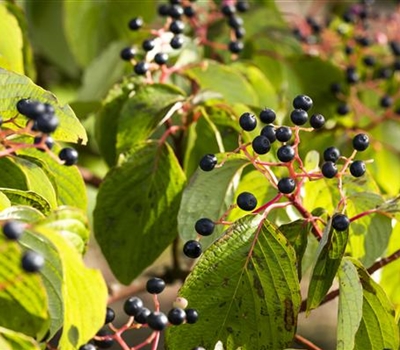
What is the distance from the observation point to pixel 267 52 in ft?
6.85

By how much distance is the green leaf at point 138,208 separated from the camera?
1477 mm

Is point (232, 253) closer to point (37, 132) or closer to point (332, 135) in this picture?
point (37, 132)

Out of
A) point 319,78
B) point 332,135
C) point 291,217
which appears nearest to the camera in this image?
point 291,217

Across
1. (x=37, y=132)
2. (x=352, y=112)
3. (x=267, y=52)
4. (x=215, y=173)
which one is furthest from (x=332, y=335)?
(x=37, y=132)

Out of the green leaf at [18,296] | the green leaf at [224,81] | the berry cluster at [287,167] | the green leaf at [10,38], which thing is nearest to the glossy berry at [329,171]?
the berry cluster at [287,167]

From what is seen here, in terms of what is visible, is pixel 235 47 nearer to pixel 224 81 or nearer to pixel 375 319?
pixel 224 81

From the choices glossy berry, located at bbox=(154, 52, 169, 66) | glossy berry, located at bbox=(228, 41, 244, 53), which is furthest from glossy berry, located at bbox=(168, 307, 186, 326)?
glossy berry, located at bbox=(228, 41, 244, 53)

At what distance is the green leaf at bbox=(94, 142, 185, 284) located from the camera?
1.48 m

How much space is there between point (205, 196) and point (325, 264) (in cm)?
24

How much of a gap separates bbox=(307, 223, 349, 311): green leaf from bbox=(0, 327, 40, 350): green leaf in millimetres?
371

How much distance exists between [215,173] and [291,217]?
190 millimetres

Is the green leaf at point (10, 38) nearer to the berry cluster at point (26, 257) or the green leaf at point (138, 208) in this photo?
the green leaf at point (138, 208)

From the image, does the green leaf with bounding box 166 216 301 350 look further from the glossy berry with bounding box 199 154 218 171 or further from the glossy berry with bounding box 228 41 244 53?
the glossy berry with bounding box 228 41 244 53

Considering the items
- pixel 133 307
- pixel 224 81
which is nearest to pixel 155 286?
pixel 133 307
